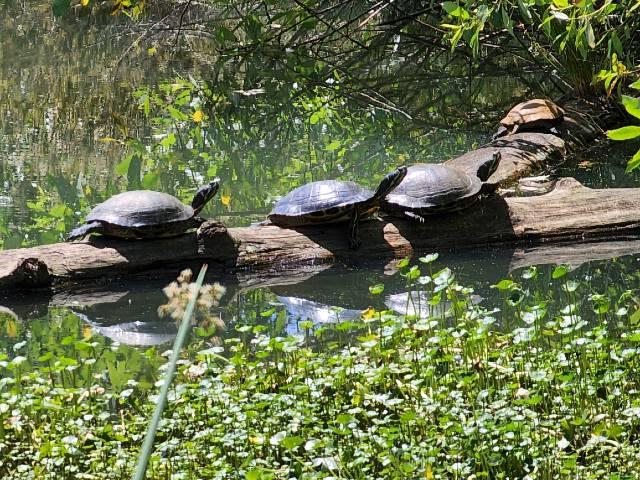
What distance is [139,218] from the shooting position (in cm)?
514

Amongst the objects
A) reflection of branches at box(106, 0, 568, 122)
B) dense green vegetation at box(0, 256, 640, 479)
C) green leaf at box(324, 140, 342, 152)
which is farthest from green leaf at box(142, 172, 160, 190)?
dense green vegetation at box(0, 256, 640, 479)

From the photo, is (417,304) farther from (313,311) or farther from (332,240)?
(332,240)

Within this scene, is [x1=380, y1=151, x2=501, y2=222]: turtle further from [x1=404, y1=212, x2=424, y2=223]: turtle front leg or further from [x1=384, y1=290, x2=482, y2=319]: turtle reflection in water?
[x1=384, y1=290, x2=482, y2=319]: turtle reflection in water

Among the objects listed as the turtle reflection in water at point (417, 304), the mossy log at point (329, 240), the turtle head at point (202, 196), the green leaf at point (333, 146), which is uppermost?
the green leaf at point (333, 146)

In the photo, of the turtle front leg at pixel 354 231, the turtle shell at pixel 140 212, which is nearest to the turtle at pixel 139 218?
the turtle shell at pixel 140 212

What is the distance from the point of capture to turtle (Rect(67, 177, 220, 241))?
5121 millimetres

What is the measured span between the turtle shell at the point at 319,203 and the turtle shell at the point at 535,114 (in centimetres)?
287

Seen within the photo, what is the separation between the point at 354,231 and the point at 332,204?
0.71 ft

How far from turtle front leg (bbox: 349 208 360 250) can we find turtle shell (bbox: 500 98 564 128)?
3.02 meters

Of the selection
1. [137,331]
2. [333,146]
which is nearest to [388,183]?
[137,331]

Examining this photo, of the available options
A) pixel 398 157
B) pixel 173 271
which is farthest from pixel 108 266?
pixel 398 157

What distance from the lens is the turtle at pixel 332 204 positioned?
18.0 feet

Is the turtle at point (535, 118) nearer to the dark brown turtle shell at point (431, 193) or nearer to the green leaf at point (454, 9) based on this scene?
the dark brown turtle shell at point (431, 193)

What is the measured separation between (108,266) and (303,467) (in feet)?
8.58
